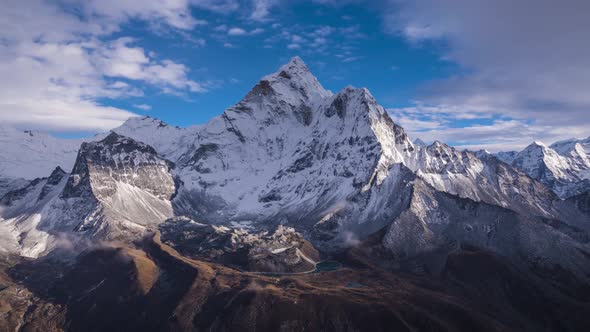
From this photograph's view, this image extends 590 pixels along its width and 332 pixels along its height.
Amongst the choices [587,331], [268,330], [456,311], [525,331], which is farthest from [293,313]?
[587,331]

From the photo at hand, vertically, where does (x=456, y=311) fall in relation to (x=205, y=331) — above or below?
above

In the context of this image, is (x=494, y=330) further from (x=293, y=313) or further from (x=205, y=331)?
(x=205, y=331)

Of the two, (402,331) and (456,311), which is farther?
(456,311)

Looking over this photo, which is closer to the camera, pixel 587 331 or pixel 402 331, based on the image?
pixel 402 331

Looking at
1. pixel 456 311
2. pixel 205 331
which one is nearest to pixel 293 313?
pixel 205 331

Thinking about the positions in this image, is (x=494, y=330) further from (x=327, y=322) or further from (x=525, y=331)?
(x=327, y=322)

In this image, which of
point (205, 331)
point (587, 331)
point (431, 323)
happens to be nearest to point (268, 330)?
point (205, 331)

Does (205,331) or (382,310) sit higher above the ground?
(382,310)
